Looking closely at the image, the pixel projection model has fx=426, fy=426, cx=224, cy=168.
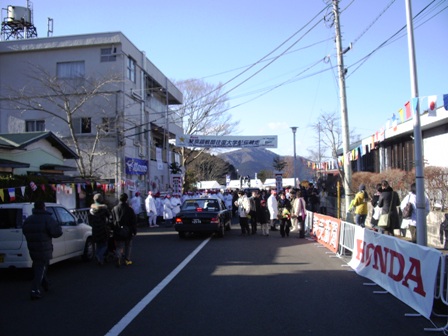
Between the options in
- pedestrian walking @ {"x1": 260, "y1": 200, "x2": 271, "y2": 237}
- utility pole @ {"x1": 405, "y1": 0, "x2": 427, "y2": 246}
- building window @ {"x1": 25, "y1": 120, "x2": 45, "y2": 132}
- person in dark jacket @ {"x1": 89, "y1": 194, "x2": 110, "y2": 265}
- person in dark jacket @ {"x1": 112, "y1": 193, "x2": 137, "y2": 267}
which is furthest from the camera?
building window @ {"x1": 25, "y1": 120, "x2": 45, "y2": 132}

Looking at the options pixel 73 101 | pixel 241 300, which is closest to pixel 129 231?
pixel 241 300

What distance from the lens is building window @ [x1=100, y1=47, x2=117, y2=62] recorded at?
27.0 meters

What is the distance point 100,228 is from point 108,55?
63.2 ft

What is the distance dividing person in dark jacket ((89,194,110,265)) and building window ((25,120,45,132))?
19682 mm

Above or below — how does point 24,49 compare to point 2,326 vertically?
above

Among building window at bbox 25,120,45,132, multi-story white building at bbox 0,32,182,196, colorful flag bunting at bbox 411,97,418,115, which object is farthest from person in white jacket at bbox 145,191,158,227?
colorful flag bunting at bbox 411,97,418,115

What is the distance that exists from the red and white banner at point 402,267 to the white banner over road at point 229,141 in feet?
58.3

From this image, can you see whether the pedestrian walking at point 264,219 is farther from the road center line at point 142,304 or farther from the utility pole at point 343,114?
the road center line at point 142,304

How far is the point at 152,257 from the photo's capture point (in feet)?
38.5

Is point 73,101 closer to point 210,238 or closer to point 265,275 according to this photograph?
point 210,238

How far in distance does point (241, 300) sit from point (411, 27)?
749 cm

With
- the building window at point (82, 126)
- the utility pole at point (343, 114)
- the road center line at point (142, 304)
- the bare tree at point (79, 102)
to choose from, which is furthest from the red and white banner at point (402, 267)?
the building window at point (82, 126)

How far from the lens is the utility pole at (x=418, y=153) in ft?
30.8

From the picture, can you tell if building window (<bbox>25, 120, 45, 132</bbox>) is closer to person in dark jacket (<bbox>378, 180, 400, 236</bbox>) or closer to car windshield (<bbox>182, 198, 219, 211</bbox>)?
car windshield (<bbox>182, 198, 219, 211</bbox>)
